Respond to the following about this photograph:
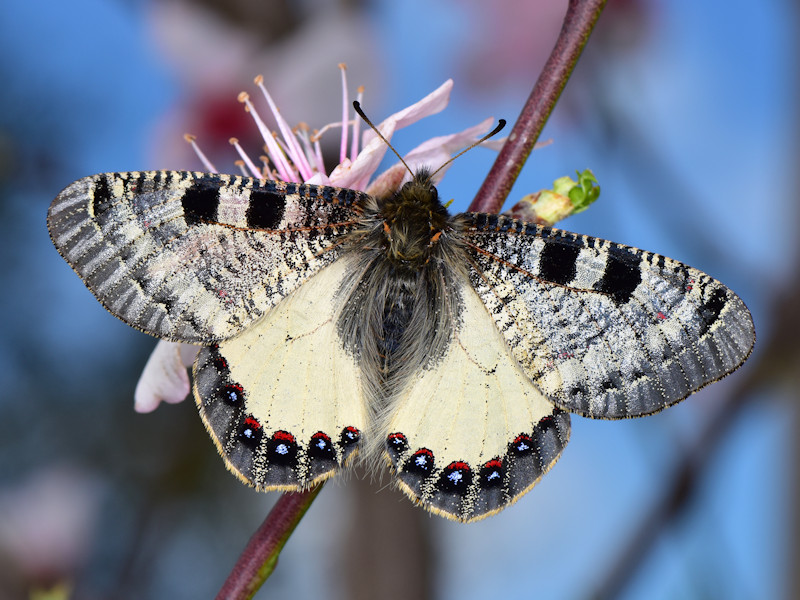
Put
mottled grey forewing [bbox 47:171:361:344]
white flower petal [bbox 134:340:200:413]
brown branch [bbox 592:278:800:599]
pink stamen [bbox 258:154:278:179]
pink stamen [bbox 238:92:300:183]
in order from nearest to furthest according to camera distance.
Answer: mottled grey forewing [bbox 47:171:361:344]
white flower petal [bbox 134:340:200:413]
pink stamen [bbox 238:92:300:183]
pink stamen [bbox 258:154:278:179]
brown branch [bbox 592:278:800:599]

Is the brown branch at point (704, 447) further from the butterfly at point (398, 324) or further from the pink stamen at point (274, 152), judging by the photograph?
the pink stamen at point (274, 152)

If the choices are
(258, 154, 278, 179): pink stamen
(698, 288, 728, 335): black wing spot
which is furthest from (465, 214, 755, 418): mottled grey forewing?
(258, 154, 278, 179): pink stamen

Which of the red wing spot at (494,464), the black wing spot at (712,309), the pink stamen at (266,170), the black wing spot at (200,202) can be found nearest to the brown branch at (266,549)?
the red wing spot at (494,464)

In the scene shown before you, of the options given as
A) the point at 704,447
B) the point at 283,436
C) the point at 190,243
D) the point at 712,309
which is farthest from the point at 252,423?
the point at 704,447

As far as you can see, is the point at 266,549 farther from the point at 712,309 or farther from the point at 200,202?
the point at 712,309

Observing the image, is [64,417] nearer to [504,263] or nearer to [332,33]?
[332,33]

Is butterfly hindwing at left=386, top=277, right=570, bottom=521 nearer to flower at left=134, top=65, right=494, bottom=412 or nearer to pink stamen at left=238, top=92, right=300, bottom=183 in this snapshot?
flower at left=134, top=65, right=494, bottom=412
